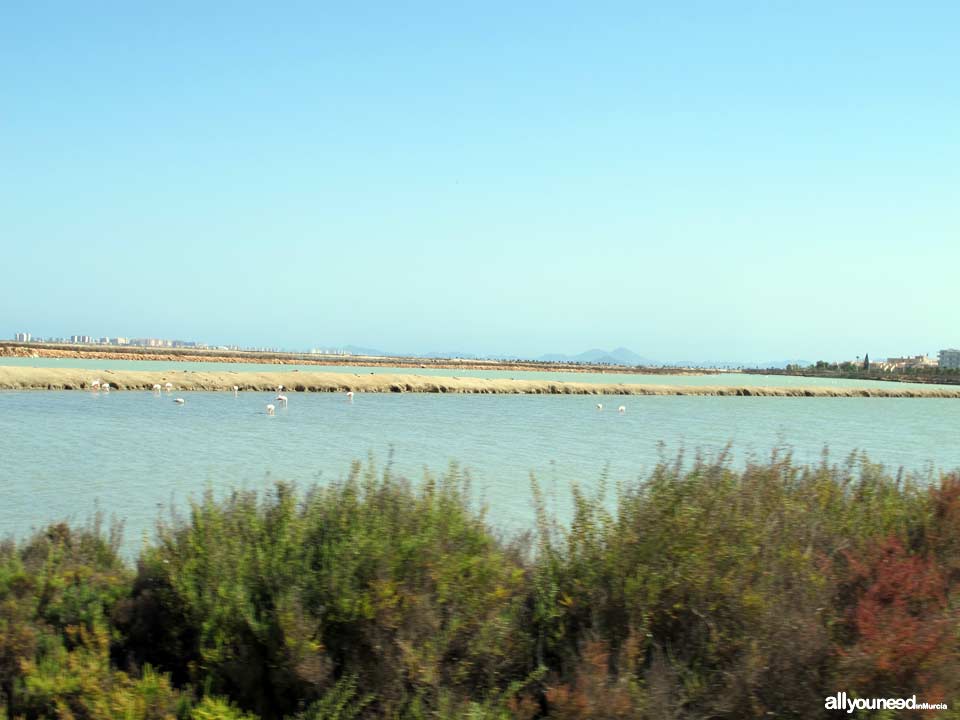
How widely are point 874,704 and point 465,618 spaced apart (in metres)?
1.94

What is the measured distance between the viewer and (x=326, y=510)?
5113mm

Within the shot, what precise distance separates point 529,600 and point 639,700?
128 centimetres

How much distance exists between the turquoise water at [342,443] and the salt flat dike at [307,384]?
10.1 ft

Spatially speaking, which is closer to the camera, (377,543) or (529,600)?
(377,543)

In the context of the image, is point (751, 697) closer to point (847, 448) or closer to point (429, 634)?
point (429, 634)

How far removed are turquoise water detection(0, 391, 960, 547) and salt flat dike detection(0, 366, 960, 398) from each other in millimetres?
3091

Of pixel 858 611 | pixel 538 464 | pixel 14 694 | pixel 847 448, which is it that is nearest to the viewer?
pixel 14 694

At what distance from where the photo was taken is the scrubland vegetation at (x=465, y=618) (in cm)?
389

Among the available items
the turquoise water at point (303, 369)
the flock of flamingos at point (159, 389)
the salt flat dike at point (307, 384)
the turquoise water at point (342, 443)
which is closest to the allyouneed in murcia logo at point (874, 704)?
the turquoise water at point (342, 443)

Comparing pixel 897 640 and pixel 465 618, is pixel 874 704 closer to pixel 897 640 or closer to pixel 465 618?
pixel 897 640

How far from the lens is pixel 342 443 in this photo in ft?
59.1

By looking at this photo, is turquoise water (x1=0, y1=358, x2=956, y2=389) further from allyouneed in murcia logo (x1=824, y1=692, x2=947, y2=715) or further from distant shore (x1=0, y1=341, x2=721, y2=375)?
allyouneed in murcia logo (x1=824, y1=692, x2=947, y2=715)

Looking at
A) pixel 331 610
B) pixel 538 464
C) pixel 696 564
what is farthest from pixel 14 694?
pixel 538 464

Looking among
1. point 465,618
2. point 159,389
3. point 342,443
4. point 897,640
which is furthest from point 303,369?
point 897,640
